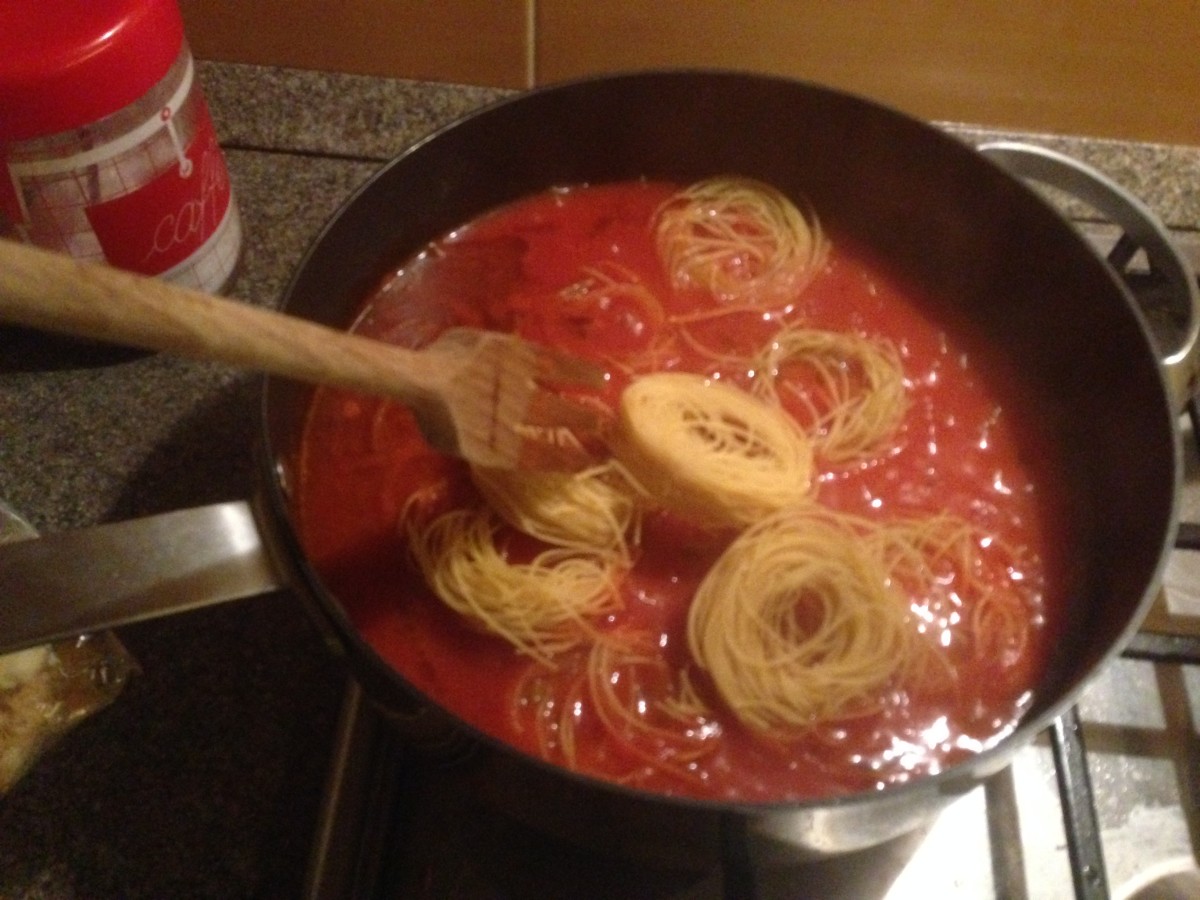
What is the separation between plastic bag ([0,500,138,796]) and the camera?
1009mm

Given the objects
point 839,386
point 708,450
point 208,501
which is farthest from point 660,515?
point 208,501

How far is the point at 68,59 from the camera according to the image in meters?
0.96

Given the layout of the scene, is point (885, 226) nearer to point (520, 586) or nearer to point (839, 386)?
point (839, 386)

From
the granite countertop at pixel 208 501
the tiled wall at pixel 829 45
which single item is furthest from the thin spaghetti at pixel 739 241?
the granite countertop at pixel 208 501

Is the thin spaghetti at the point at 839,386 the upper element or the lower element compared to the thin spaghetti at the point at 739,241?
lower

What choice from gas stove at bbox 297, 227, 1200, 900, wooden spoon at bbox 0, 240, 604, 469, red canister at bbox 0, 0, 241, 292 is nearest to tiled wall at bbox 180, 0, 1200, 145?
red canister at bbox 0, 0, 241, 292

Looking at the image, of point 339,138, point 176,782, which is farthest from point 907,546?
point 339,138

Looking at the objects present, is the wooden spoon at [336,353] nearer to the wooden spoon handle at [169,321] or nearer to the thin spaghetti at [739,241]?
the wooden spoon handle at [169,321]

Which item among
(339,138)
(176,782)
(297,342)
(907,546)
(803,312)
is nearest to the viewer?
(297,342)

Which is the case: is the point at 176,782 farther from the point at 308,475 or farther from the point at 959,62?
the point at 959,62

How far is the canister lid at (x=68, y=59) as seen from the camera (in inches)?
37.8

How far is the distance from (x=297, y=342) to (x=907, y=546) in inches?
27.5

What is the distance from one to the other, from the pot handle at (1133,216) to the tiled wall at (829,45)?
25 cm

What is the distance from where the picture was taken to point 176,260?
118 cm
